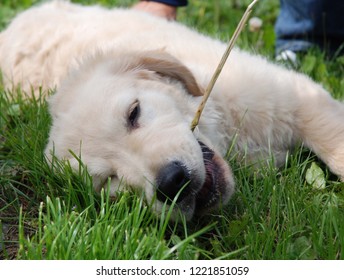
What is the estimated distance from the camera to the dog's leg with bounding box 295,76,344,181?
322 centimetres

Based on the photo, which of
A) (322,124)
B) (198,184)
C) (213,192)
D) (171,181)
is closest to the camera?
(171,181)

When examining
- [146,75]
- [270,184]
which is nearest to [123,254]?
[270,184]

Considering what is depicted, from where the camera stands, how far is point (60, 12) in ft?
15.6

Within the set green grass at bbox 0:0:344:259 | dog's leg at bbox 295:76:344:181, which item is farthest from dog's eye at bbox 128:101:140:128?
dog's leg at bbox 295:76:344:181

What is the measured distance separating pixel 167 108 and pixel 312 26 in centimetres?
241

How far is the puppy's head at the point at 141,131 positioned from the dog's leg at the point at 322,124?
0.62m

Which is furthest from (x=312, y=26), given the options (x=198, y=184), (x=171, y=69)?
(x=198, y=184)

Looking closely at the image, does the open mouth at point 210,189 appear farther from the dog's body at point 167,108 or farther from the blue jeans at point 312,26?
the blue jeans at point 312,26

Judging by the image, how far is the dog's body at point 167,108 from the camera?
2707 mm

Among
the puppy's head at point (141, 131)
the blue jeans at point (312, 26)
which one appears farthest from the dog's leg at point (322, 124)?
the blue jeans at point (312, 26)

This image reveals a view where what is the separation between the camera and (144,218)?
256 cm

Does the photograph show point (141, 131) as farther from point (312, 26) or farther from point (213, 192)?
point (312, 26)

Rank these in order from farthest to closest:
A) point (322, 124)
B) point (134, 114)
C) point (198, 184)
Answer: point (322, 124)
point (134, 114)
point (198, 184)

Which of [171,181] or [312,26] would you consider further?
[312,26]
